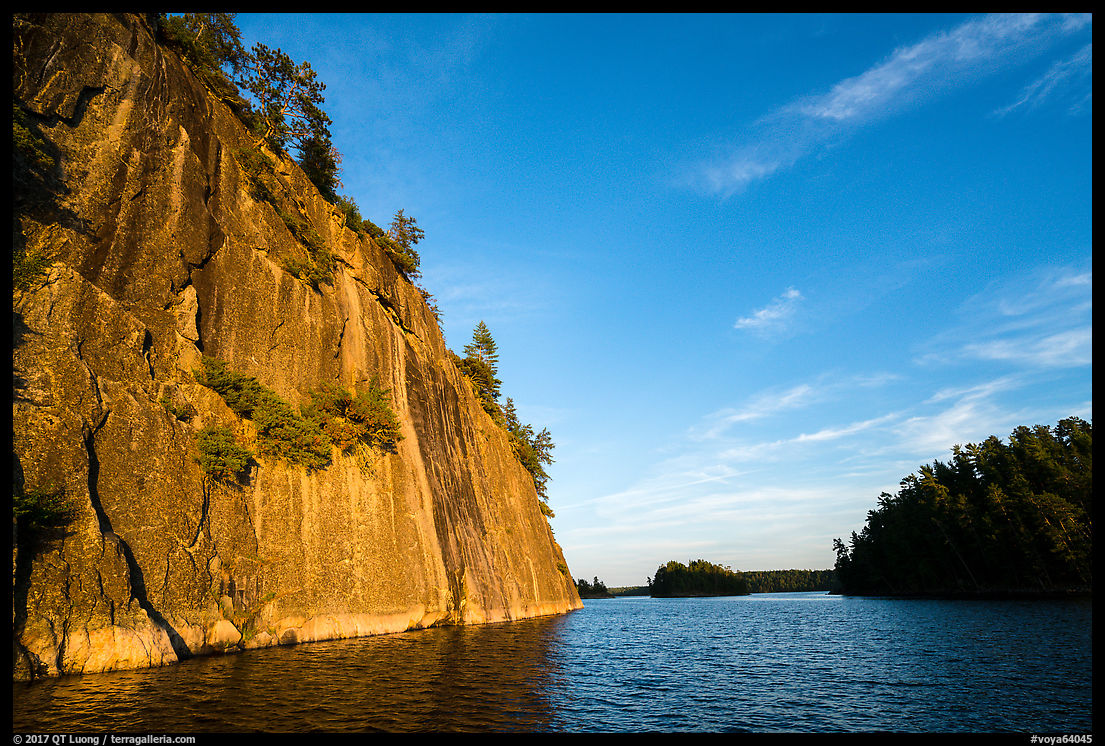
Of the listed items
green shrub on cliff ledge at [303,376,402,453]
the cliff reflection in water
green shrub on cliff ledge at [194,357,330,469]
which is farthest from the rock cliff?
the cliff reflection in water

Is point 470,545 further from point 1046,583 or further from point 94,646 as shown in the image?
point 1046,583

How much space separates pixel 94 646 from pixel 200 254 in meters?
17.2

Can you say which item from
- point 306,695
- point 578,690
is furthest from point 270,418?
point 578,690

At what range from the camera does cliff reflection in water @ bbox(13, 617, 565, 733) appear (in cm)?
1095

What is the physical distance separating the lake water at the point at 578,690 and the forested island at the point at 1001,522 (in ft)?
126

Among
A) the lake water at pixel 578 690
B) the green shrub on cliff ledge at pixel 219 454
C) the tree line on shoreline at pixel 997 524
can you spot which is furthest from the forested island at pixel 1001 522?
the green shrub on cliff ledge at pixel 219 454

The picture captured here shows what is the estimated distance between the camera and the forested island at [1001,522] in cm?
5528

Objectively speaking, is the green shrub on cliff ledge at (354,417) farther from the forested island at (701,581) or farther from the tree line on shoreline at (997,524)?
A: the forested island at (701,581)

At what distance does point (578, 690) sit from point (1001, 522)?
7055cm

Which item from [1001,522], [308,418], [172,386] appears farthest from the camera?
[1001,522]

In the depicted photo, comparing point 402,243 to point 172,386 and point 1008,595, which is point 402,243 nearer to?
point 172,386

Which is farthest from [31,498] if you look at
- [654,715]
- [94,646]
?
[654,715]

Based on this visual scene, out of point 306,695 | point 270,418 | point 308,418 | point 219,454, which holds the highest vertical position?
point 308,418

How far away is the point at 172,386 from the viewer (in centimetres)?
2205
